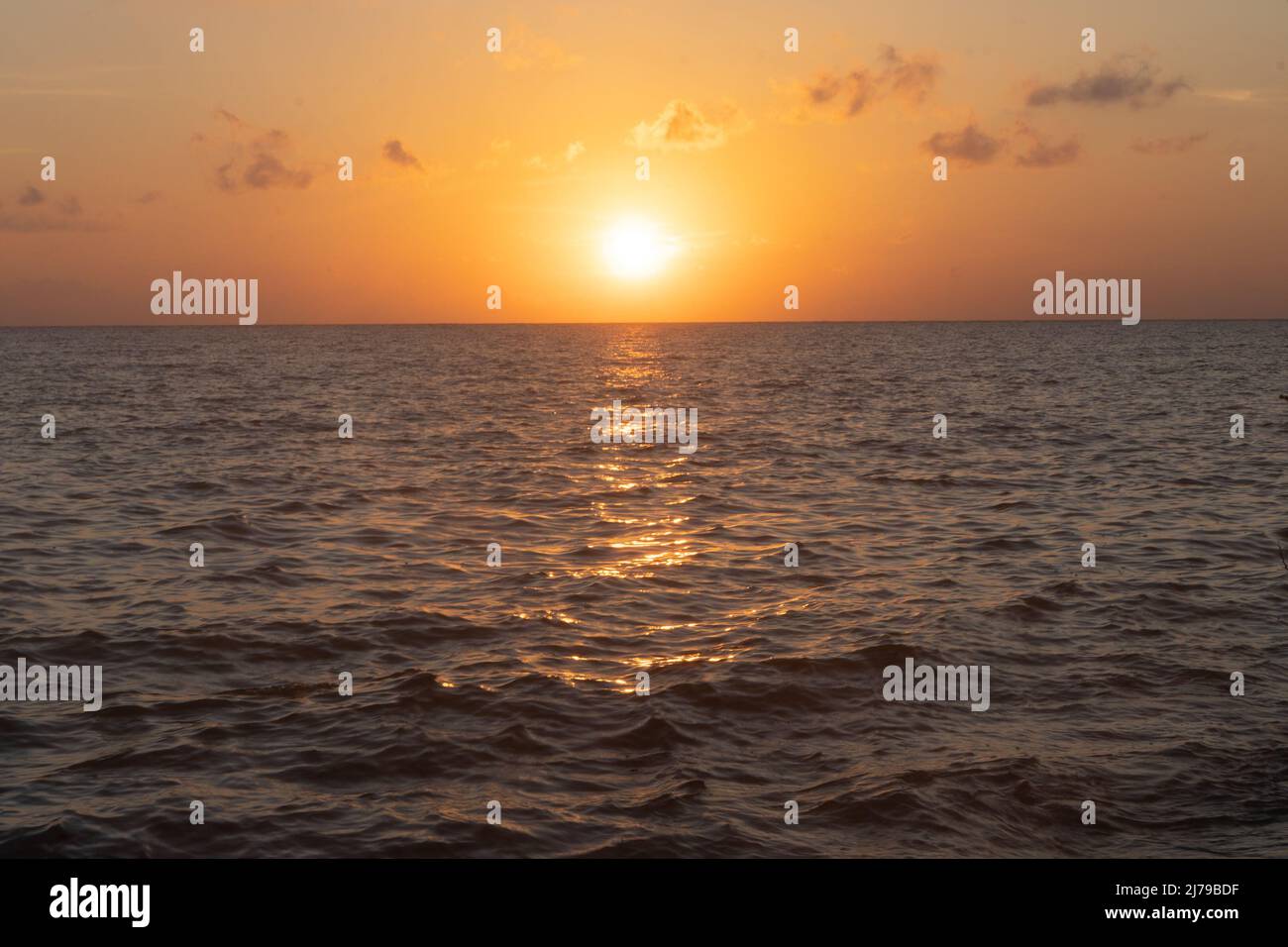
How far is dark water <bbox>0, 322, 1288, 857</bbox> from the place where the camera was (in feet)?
32.9

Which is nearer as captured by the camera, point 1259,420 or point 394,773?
point 394,773

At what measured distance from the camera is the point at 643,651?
48.7 feet

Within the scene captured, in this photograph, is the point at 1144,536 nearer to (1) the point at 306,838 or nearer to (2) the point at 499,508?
(2) the point at 499,508

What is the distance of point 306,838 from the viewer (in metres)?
9.50

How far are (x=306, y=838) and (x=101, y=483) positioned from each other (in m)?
22.3

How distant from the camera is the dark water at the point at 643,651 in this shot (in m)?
10.0

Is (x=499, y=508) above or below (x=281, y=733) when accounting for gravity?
above

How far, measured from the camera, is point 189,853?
9.25 metres
